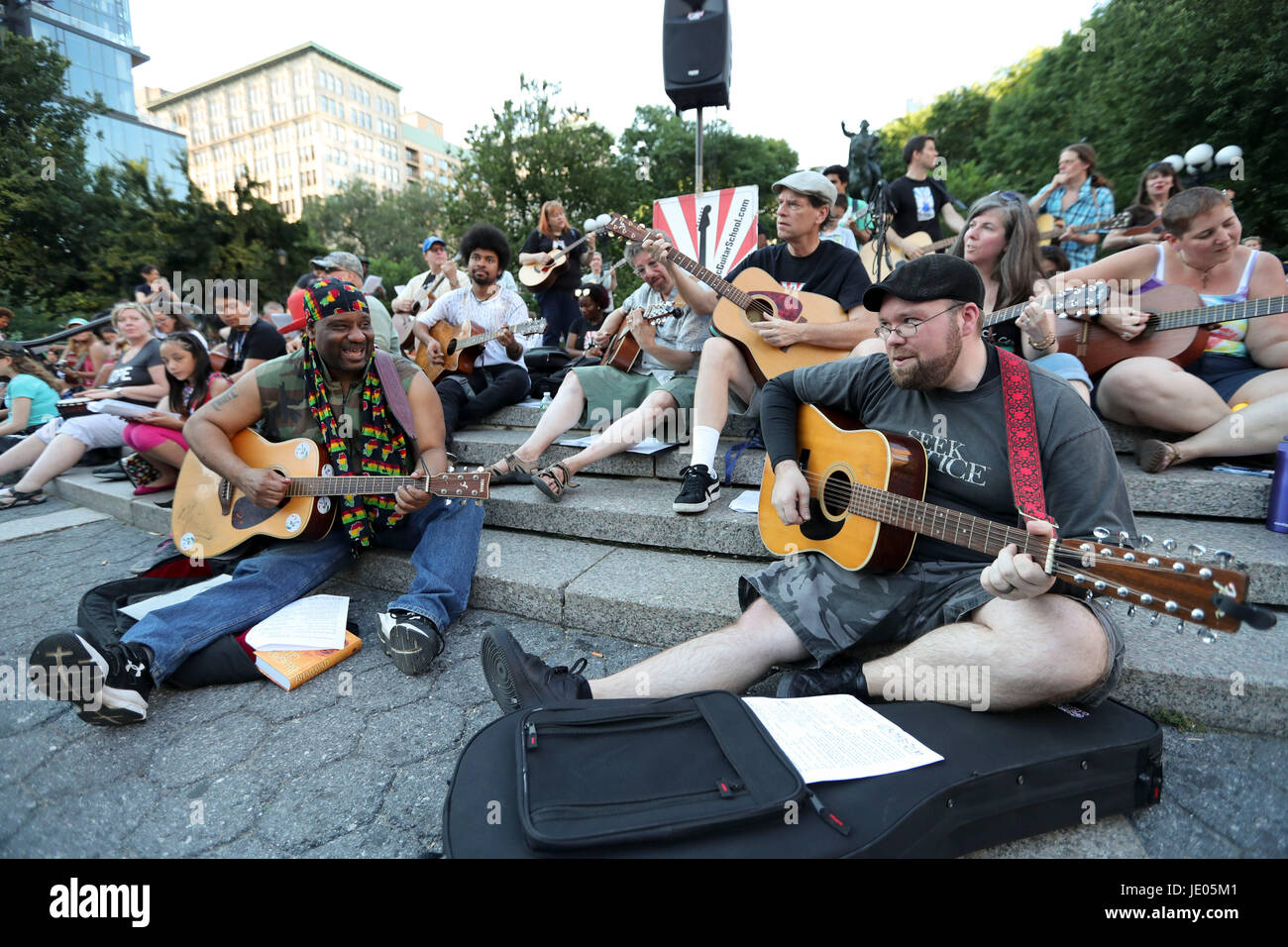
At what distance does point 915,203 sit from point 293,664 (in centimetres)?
661

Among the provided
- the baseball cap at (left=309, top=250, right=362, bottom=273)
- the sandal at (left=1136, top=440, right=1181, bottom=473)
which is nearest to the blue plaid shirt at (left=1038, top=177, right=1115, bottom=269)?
the sandal at (left=1136, top=440, right=1181, bottom=473)

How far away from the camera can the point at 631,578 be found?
2.84m

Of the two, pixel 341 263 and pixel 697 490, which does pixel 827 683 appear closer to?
pixel 697 490

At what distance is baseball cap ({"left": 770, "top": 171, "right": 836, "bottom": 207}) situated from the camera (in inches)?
144

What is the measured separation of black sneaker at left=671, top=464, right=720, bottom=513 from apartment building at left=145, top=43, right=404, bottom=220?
8940 centimetres

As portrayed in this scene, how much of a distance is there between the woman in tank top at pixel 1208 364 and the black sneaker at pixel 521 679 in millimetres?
2859

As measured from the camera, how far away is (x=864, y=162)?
24.6ft

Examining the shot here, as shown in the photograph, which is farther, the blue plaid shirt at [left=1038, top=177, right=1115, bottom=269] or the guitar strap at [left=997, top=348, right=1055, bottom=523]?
the blue plaid shirt at [left=1038, top=177, right=1115, bottom=269]

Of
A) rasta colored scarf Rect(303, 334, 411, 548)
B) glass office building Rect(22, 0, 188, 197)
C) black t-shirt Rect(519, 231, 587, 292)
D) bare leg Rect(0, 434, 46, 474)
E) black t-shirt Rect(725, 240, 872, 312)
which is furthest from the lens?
glass office building Rect(22, 0, 188, 197)

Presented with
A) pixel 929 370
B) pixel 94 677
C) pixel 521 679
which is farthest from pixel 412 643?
pixel 929 370

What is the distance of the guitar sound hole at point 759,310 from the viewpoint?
3.57 meters

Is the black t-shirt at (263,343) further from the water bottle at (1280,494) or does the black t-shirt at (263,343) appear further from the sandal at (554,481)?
the water bottle at (1280,494)

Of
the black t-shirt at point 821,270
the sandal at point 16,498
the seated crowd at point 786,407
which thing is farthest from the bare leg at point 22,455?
the black t-shirt at point 821,270

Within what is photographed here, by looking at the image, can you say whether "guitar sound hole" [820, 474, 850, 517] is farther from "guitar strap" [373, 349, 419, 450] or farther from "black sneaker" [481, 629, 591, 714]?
"guitar strap" [373, 349, 419, 450]
